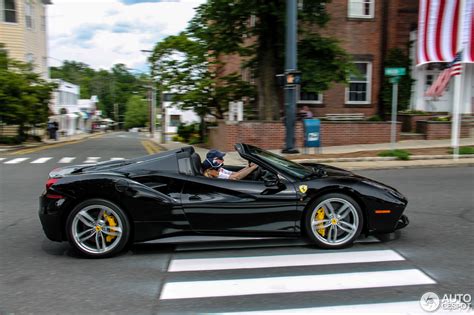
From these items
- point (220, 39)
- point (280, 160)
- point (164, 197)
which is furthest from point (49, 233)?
point (220, 39)

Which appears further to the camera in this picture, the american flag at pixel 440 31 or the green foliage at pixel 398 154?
the american flag at pixel 440 31

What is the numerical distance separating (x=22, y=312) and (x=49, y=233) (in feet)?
4.78

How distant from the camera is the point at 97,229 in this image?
195 inches

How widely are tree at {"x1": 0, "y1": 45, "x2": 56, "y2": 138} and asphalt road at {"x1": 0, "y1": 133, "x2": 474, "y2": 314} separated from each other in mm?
18539

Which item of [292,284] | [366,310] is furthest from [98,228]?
[366,310]

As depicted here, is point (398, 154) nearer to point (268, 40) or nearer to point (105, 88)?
point (268, 40)

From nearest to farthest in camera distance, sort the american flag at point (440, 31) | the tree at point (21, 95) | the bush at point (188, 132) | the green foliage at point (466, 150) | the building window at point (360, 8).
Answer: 1. the green foliage at point (466, 150)
2. the american flag at point (440, 31)
3. the building window at point (360, 8)
4. the tree at point (21, 95)
5. the bush at point (188, 132)

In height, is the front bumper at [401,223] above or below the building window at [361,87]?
below

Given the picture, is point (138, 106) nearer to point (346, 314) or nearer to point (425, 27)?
point (425, 27)

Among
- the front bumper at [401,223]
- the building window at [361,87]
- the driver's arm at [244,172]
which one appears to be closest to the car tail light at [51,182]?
the driver's arm at [244,172]

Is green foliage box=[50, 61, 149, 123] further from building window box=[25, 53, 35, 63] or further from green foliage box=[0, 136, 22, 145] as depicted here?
green foliage box=[0, 136, 22, 145]

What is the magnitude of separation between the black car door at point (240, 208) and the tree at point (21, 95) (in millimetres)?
20612

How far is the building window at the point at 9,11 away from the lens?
30250mm

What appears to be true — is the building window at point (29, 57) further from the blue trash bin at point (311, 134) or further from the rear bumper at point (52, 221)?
the rear bumper at point (52, 221)
